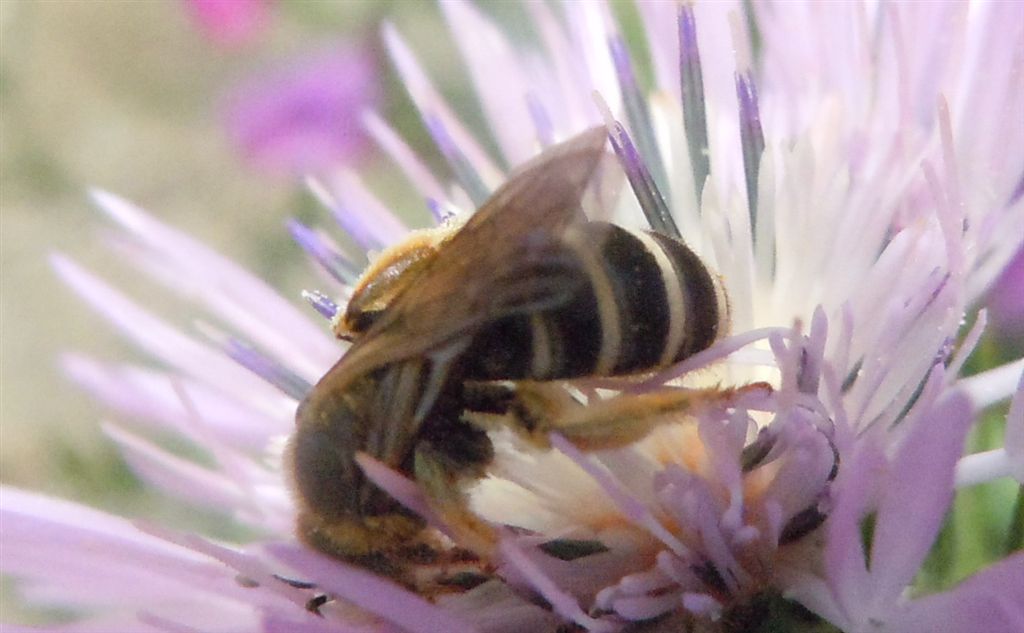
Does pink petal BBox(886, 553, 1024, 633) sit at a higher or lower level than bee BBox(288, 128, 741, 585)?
lower

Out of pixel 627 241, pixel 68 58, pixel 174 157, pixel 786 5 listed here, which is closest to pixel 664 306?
pixel 627 241

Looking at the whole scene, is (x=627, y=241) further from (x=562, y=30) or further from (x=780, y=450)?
(x=562, y=30)

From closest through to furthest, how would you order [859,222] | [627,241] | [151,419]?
[627,241] < [859,222] < [151,419]

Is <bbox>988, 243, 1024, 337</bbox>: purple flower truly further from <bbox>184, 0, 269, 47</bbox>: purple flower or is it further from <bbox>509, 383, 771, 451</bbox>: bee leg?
<bbox>184, 0, 269, 47</bbox>: purple flower

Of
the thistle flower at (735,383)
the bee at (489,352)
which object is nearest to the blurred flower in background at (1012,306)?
the thistle flower at (735,383)

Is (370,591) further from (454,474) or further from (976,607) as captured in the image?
(976,607)

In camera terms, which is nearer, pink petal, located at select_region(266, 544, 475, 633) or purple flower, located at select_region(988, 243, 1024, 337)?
pink petal, located at select_region(266, 544, 475, 633)

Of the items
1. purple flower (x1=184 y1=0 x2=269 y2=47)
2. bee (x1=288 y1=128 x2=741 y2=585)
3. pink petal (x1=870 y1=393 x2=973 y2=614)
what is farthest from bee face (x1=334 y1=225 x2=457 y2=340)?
purple flower (x1=184 y1=0 x2=269 y2=47)
